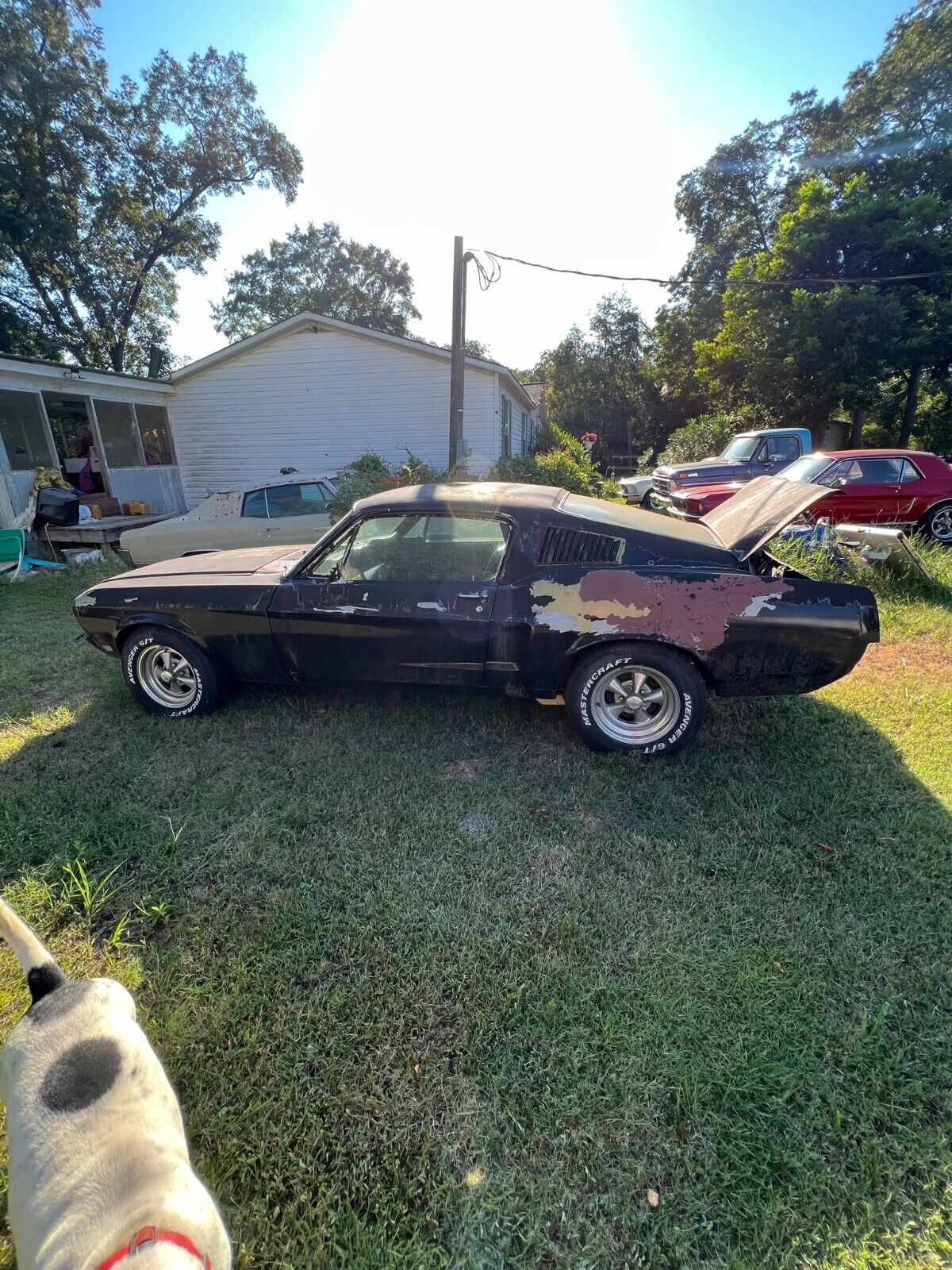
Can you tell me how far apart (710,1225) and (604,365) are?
116 feet

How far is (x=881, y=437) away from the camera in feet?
75.8

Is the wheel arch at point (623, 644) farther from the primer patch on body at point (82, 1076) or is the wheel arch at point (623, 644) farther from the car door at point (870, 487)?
the car door at point (870, 487)

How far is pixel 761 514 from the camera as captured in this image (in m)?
3.25

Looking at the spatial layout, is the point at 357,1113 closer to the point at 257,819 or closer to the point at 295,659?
the point at 257,819

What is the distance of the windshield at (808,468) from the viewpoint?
8.51 m

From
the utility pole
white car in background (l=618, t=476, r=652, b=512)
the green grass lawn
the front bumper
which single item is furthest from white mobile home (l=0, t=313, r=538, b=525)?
the green grass lawn

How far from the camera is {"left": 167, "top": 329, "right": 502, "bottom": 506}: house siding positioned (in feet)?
41.2

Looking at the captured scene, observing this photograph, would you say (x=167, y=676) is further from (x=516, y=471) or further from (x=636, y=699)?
(x=516, y=471)

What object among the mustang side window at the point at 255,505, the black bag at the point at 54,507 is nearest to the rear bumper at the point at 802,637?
the mustang side window at the point at 255,505

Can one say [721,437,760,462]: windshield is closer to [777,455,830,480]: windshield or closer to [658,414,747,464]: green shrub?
[777,455,830,480]: windshield

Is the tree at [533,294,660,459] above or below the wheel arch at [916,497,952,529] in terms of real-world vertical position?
above

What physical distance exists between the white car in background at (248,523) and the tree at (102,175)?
17.1m

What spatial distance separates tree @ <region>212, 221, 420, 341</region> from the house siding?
750 inches

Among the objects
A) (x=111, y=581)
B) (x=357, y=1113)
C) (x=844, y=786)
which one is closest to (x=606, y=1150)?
(x=357, y=1113)
